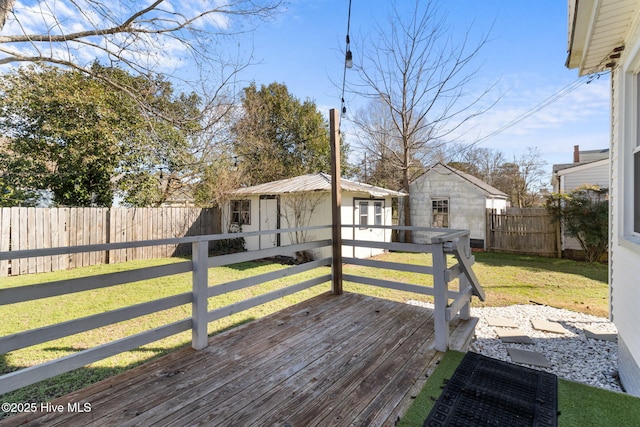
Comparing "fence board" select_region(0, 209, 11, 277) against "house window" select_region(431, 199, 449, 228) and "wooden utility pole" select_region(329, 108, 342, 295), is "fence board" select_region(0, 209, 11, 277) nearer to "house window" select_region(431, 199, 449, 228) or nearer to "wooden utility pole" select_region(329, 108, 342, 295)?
"wooden utility pole" select_region(329, 108, 342, 295)

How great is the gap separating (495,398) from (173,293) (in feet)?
18.3

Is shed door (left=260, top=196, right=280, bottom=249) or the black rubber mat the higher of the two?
shed door (left=260, top=196, right=280, bottom=249)

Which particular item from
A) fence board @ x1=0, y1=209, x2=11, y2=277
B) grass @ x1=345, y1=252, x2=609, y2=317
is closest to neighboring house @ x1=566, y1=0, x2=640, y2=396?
grass @ x1=345, y1=252, x2=609, y2=317

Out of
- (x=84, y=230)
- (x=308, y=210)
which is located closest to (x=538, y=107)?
(x=308, y=210)

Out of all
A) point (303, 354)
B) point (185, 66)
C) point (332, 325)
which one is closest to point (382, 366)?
point (303, 354)

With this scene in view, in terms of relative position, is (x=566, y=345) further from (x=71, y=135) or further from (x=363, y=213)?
(x=71, y=135)

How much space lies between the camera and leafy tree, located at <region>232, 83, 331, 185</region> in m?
16.6

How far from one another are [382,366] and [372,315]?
3.89 ft

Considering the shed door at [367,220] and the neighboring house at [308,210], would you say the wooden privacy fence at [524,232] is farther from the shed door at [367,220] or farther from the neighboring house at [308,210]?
the shed door at [367,220]

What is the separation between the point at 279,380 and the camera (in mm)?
2236

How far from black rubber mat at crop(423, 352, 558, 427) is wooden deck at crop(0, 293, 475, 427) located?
0.21 m

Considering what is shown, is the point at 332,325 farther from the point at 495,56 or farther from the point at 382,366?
the point at 495,56

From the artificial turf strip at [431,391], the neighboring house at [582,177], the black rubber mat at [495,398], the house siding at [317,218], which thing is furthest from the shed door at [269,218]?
the neighboring house at [582,177]

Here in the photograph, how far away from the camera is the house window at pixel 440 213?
39.8ft
